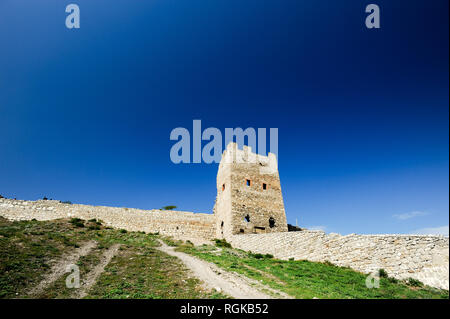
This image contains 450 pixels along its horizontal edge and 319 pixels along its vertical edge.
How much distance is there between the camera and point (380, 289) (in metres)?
8.92

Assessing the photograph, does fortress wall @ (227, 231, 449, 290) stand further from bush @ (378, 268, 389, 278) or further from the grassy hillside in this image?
the grassy hillside

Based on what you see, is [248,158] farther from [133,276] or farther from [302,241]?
[133,276]

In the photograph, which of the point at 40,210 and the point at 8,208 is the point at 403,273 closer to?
the point at 40,210

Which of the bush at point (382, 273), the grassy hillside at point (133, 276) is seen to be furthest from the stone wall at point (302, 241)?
the grassy hillside at point (133, 276)

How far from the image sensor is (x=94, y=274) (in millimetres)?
11031

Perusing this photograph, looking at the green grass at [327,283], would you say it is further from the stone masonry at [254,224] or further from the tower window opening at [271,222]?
the tower window opening at [271,222]

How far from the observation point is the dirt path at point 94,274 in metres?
8.82

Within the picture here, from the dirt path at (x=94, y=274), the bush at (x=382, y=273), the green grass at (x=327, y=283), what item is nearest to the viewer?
the green grass at (x=327, y=283)

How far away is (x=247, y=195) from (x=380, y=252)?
15.9m

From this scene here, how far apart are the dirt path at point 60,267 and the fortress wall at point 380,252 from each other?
48.9 feet

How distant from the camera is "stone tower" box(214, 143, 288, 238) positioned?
80.7ft

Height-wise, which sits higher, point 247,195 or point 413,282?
point 247,195

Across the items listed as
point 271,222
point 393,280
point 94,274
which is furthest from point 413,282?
point 271,222
